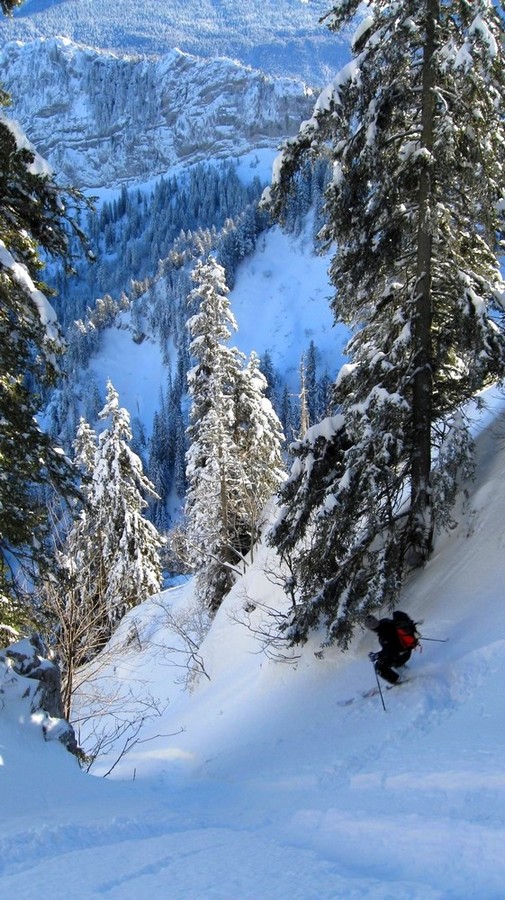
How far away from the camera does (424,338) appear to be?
9.29 meters

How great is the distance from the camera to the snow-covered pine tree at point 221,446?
21.1 meters

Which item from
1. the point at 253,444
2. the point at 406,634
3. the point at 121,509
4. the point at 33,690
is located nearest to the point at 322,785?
the point at 406,634

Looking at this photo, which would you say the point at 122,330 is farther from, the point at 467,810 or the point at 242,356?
the point at 467,810

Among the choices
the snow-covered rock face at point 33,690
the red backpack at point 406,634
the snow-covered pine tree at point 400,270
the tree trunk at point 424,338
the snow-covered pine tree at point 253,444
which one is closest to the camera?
the snow-covered rock face at point 33,690

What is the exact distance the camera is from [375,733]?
7562 millimetres

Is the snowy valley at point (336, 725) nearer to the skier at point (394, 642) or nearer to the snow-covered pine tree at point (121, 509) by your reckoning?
the skier at point (394, 642)

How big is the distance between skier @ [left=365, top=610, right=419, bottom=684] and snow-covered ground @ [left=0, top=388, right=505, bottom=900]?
10.4 inches

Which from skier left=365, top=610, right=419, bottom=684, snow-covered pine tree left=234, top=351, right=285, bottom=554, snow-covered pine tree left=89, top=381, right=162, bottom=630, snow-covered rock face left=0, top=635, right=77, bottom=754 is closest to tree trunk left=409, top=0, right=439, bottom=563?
skier left=365, top=610, right=419, bottom=684

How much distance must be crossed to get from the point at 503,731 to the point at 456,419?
4.28 m

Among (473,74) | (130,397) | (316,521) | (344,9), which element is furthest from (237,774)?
(130,397)

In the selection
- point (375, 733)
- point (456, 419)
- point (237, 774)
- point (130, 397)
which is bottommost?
point (130, 397)

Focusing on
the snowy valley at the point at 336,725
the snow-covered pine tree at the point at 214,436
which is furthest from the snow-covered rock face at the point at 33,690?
the snow-covered pine tree at the point at 214,436

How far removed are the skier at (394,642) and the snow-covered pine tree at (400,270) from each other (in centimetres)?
89

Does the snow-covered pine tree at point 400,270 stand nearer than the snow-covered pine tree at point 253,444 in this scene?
Yes
